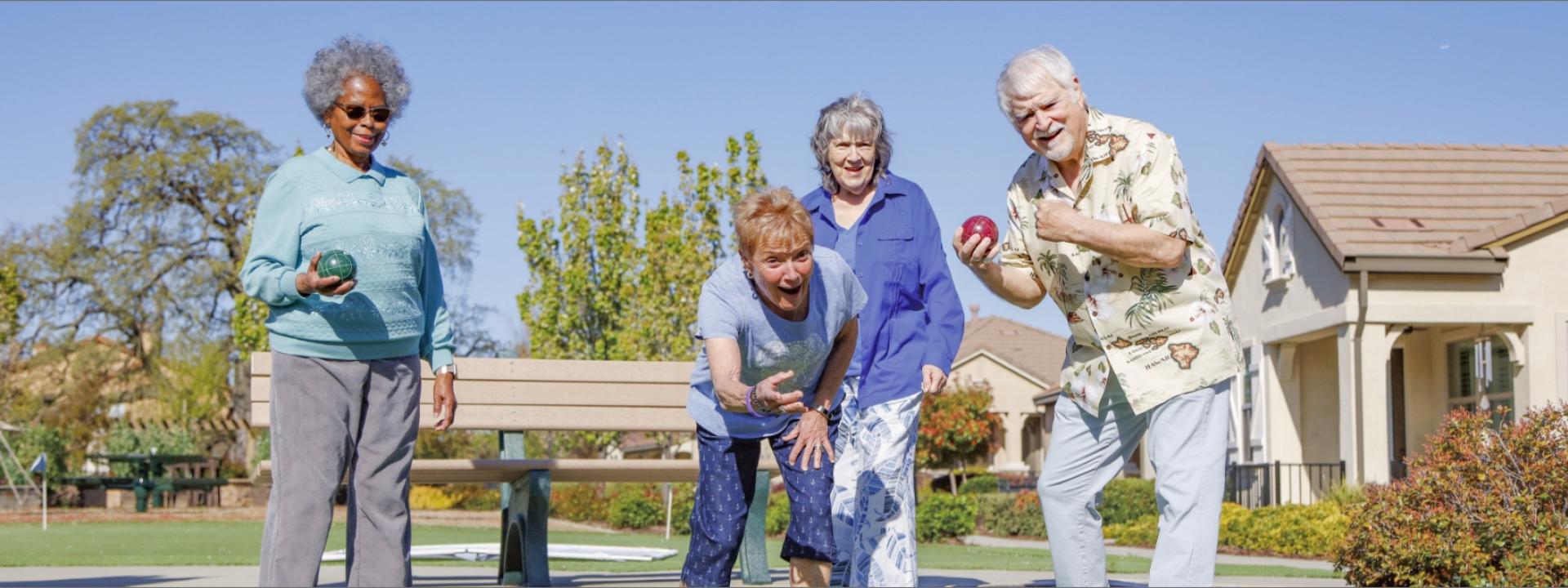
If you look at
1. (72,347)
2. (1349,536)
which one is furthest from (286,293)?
(72,347)

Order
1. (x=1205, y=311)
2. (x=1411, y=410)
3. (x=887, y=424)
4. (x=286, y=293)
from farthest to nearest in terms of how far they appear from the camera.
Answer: (x=1411, y=410)
(x=887, y=424)
(x=286, y=293)
(x=1205, y=311)

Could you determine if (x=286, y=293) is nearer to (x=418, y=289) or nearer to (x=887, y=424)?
(x=418, y=289)

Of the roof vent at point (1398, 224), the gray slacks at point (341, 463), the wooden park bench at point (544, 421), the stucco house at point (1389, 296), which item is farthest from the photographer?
the roof vent at point (1398, 224)

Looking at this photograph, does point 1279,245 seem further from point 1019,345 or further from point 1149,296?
point 1019,345

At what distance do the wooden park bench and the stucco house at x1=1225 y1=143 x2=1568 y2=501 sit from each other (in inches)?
440

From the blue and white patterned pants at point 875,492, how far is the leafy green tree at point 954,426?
28.5 meters

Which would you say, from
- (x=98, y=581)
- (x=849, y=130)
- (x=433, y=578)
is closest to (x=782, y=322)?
(x=849, y=130)

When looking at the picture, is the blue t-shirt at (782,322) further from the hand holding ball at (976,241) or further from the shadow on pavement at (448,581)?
the shadow on pavement at (448,581)

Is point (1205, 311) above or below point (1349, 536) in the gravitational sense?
above

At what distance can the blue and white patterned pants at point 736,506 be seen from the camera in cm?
475

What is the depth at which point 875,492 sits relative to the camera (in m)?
4.77

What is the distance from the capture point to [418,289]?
494 centimetres

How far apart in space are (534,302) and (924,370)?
19466 mm

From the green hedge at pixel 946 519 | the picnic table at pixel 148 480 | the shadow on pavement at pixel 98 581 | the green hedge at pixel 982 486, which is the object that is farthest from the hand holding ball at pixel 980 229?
the green hedge at pixel 982 486
